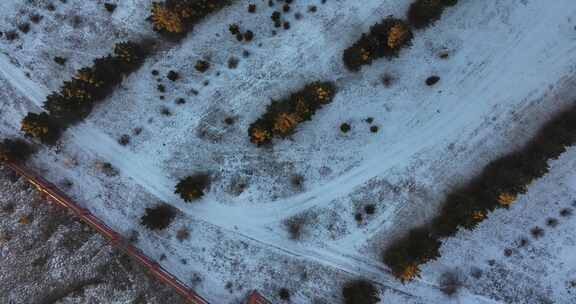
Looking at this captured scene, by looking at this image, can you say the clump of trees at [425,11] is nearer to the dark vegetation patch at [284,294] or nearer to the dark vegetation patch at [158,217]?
the dark vegetation patch at [284,294]

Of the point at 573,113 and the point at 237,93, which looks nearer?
the point at 573,113

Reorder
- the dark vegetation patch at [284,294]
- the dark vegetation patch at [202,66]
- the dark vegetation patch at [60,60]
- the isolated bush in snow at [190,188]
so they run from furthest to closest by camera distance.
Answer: the dark vegetation patch at [60,60]
the dark vegetation patch at [202,66]
the isolated bush in snow at [190,188]
the dark vegetation patch at [284,294]

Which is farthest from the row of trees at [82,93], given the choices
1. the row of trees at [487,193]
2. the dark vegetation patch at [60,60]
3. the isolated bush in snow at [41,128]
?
the row of trees at [487,193]

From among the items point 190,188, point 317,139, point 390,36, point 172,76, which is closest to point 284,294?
point 190,188

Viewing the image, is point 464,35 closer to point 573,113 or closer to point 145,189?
point 573,113

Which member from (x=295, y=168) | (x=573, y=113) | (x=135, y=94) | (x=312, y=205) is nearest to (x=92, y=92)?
(x=135, y=94)

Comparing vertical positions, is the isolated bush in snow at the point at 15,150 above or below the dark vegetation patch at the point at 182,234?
above

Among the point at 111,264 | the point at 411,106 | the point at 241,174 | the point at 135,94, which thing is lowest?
the point at 111,264

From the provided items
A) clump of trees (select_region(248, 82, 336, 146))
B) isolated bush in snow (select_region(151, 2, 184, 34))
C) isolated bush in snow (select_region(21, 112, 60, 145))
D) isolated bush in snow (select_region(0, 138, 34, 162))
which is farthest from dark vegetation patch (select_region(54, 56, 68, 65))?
clump of trees (select_region(248, 82, 336, 146))
